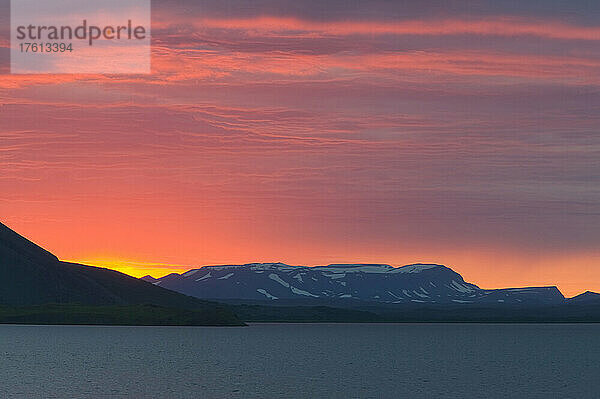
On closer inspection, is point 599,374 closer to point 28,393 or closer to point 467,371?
point 467,371

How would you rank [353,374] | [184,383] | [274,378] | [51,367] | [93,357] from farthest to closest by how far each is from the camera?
[93,357], [51,367], [353,374], [274,378], [184,383]

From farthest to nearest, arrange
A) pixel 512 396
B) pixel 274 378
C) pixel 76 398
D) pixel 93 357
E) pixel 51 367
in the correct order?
pixel 93 357 < pixel 51 367 < pixel 274 378 < pixel 512 396 < pixel 76 398

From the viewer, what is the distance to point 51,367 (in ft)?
515

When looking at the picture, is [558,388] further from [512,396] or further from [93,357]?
[93,357]

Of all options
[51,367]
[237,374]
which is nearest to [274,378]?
[237,374]

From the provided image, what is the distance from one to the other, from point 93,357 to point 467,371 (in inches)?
3184

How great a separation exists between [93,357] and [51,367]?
36426mm

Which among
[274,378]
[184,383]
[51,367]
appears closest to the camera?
[184,383]

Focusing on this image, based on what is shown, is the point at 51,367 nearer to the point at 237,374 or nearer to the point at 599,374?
the point at 237,374

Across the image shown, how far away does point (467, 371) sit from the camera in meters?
160

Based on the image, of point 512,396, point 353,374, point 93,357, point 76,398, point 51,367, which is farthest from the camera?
point 93,357

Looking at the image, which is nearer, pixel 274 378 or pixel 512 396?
pixel 512 396

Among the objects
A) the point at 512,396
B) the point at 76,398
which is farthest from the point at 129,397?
the point at 512,396

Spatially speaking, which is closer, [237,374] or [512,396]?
[512,396]
